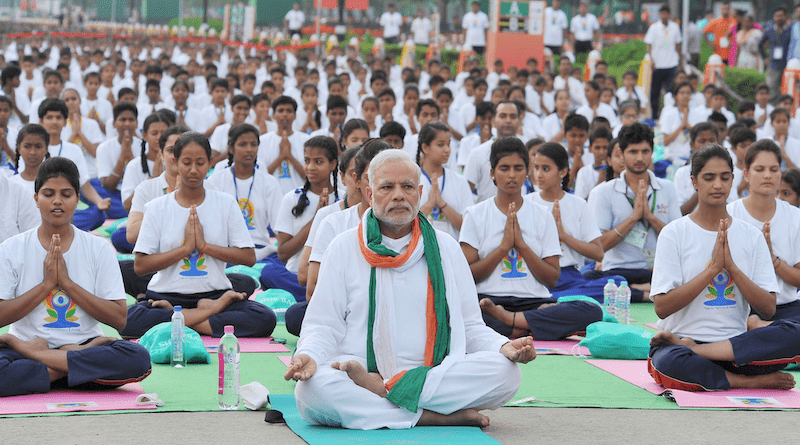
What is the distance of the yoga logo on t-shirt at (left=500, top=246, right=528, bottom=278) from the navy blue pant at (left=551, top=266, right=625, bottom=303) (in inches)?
34.3

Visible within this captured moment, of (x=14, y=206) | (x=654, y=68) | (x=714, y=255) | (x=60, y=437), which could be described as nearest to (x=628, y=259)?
(x=714, y=255)

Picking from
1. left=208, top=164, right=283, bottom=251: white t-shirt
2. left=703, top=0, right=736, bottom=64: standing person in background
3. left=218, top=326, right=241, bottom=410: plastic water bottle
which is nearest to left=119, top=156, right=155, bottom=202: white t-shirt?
left=208, top=164, right=283, bottom=251: white t-shirt

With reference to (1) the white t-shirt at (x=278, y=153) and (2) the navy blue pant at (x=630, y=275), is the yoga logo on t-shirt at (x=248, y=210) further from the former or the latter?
(2) the navy blue pant at (x=630, y=275)

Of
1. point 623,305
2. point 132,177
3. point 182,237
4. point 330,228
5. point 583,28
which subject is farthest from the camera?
point 583,28

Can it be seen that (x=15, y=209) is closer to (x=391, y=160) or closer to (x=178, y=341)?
(x=178, y=341)

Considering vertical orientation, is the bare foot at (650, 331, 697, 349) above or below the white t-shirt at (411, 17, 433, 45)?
below

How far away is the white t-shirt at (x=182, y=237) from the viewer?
6.30 m

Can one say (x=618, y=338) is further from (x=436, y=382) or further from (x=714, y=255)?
(x=436, y=382)

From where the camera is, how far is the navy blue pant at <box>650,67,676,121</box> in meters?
18.3

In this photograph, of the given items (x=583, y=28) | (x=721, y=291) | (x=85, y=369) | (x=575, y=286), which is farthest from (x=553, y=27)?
(x=85, y=369)

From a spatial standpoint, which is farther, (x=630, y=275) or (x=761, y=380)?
(x=630, y=275)

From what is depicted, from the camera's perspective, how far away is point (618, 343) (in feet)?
19.8

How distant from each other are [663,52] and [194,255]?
13318 millimetres

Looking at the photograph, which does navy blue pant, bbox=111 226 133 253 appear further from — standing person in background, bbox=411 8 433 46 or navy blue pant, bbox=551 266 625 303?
standing person in background, bbox=411 8 433 46
